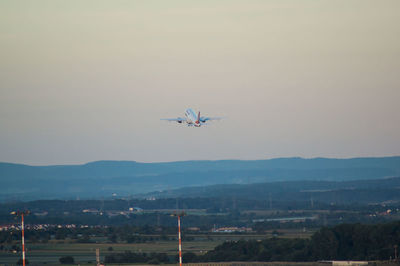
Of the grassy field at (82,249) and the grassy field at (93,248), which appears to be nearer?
the grassy field at (82,249)

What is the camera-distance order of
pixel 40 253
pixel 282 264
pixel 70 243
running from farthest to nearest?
pixel 70 243
pixel 40 253
pixel 282 264

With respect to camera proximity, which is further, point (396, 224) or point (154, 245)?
point (154, 245)

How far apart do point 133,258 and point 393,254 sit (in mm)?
36381

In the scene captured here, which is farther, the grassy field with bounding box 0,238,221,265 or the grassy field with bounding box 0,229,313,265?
the grassy field with bounding box 0,229,313,265

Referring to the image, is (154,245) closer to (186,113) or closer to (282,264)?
(186,113)

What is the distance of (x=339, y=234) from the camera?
139000 mm

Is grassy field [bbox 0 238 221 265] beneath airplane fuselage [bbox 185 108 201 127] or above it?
beneath

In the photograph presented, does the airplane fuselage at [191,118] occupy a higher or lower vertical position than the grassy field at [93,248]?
higher

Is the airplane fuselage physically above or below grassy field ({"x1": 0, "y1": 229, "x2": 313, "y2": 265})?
above

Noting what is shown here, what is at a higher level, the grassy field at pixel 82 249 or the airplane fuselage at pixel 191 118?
the airplane fuselage at pixel 191 118

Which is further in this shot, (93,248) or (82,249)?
(93,248)

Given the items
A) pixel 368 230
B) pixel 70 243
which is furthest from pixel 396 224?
pixel 70 243

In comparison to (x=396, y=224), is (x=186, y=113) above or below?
above

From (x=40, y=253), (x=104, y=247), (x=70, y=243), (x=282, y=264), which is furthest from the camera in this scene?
(x=70, y=243)
